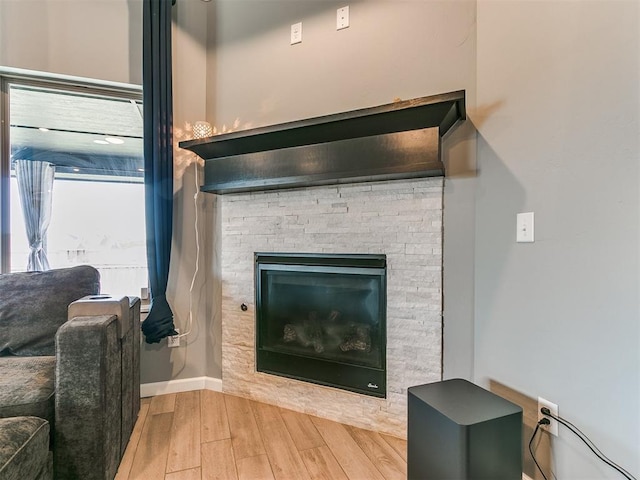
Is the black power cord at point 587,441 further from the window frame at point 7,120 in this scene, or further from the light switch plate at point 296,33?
the window frame at point 7,120

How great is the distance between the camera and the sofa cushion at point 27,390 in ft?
4.13

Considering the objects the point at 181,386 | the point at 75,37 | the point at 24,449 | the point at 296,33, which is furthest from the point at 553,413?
the point at 75,37

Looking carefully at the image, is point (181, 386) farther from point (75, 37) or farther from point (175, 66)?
point (75, 37)

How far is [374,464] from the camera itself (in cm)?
157

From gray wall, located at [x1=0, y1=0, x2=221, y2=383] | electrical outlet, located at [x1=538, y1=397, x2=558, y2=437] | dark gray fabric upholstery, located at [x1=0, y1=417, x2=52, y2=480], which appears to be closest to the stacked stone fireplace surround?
gray wall, located at [x1=0, y1=0, x2=221, y2=383]

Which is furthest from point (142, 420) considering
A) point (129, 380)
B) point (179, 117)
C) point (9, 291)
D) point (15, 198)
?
point (179, 117)

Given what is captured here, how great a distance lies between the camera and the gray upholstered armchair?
1325 mm

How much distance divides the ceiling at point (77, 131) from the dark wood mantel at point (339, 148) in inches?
25.0

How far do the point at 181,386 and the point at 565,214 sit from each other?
2503 millimetres

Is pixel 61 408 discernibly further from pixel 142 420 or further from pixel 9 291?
pixel 9 291

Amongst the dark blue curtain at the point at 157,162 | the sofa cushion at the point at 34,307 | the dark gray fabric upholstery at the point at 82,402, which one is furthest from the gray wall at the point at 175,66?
the dark gray fabric upholstery at the point at 82,402

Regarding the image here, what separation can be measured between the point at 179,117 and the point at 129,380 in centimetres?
176

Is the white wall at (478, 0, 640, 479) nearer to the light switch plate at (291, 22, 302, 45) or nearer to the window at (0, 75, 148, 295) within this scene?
the light switch plate at (291, 22, 302, 45)

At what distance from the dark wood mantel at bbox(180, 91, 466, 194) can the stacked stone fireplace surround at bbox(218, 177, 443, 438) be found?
12 cm
